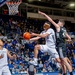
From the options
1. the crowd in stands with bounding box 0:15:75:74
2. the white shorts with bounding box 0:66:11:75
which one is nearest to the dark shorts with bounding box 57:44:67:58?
the white shorts with bounding box 0:66:11:75

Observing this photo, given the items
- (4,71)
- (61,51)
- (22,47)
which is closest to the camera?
(4,71)

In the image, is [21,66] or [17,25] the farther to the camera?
[17,25]

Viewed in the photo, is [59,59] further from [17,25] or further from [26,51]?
[17,25]

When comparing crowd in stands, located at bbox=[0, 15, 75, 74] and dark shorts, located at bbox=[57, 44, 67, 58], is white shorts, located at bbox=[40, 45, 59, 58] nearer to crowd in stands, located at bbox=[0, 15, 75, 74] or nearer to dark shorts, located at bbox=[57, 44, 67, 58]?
dark shorts, located at bbox=[57, 44, 67, 58]

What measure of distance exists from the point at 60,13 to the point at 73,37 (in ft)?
14.3

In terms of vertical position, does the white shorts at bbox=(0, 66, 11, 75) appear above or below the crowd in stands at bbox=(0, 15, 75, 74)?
above

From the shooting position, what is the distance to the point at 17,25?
23859 millimetres

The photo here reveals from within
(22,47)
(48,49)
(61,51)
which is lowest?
(22,47)

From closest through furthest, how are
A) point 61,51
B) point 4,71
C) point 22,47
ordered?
1. point 4,71
2. point 61,51
3. point 22,47

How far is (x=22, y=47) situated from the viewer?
2041 centimetres

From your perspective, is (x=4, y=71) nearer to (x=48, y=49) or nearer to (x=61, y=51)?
(x=48, y=49)

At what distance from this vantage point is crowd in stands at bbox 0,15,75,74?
1761 centimetres

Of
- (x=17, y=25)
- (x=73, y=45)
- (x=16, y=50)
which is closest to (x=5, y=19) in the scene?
(x=17, y=25)

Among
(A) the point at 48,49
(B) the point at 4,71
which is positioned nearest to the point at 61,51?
(A) the point at 48,49
